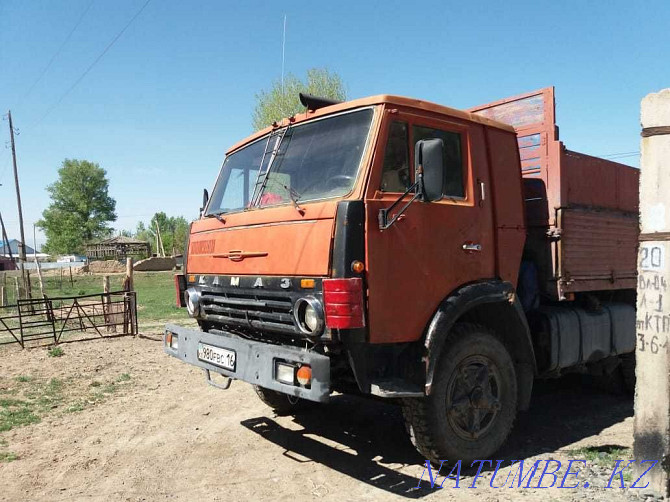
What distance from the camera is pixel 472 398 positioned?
13.9ft

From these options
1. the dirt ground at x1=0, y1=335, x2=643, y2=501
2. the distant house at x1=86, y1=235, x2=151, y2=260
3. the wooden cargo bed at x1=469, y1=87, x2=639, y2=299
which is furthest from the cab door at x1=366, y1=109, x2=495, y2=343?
the distant house at x1=86, y1=235, x2=151, y2=260

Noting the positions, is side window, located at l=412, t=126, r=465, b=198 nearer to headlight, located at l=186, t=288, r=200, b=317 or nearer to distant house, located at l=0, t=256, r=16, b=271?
headlight, located at l=186, t=288, r=200, b=317

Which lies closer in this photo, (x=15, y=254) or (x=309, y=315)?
(x=309, y=315)

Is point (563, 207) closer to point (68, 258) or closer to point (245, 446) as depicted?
point (245, 446)

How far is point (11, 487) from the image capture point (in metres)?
4.07

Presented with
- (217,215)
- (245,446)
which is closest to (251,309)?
(217,215)

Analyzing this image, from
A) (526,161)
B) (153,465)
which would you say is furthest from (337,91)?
(153,465)

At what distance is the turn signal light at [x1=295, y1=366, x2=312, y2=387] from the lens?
11.4 ft

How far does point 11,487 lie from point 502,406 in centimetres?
383

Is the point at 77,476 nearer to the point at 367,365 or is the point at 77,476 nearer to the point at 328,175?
the point at 367,365

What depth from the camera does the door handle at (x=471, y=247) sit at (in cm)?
420

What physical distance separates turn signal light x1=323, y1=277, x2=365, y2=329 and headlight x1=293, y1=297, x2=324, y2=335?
0.25 feet

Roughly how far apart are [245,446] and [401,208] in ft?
8.64

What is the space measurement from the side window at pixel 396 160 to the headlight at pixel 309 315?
0.95 metres
